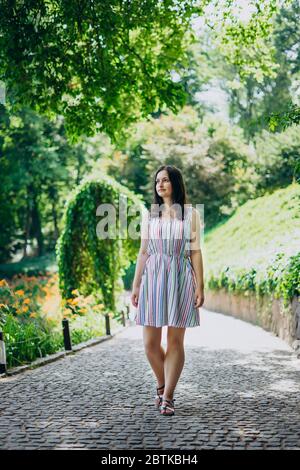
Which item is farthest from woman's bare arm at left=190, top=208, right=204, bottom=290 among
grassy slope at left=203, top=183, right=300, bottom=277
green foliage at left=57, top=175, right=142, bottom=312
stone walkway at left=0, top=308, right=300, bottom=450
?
green foliage at left=57, top=175, right=142, bottom=312

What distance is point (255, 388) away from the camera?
6293mm

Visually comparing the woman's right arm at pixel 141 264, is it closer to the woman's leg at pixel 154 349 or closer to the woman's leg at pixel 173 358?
the woman's leg at pixel 154 349

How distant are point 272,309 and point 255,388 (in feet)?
20.7

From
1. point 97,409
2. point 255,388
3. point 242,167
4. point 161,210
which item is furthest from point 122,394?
point 242,167

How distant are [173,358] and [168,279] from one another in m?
0.66

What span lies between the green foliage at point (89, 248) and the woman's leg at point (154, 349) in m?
9.62

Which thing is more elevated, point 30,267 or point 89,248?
point 89,248

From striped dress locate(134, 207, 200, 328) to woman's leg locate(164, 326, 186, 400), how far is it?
0.10m

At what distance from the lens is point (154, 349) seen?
5.32m

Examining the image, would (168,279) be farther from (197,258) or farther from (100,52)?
(100,52)

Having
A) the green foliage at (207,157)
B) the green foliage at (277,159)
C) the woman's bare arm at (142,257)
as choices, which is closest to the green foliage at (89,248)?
the woman's bare arm at (142,257)

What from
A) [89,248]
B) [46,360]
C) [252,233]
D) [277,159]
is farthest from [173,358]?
[277,159]

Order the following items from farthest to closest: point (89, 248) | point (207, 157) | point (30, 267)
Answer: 1. point (207, 157)
2. point (30, 267)
3. point (89, 248)

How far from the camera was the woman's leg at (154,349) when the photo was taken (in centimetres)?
529
